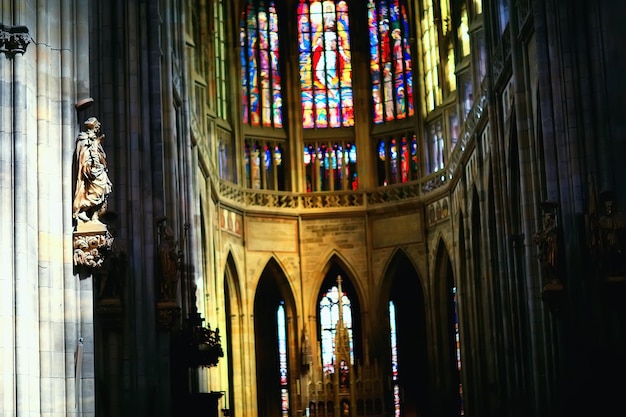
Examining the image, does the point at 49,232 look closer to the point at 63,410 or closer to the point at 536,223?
the point at 63,410

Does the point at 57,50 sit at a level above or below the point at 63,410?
above

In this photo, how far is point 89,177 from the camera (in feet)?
62.1

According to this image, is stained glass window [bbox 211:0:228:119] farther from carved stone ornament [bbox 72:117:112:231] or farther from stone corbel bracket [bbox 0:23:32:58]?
stone corbel bracket [bbox 0:23:32:58]

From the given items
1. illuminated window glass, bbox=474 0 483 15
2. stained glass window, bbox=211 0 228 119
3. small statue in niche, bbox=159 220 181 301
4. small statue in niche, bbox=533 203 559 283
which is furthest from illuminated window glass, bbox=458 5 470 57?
small statue in niche, bbox=159 220 181 301

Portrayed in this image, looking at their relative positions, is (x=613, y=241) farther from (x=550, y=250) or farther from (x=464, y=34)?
(x=464, y=34)

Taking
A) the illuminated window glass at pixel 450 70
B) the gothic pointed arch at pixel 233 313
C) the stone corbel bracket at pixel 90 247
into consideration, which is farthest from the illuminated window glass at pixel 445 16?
the stone corbel bracket at pixel 90 247

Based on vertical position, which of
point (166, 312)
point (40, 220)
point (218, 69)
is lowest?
point (166, 312)

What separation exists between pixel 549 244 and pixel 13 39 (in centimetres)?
1421

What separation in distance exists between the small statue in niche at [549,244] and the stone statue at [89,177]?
1204cm

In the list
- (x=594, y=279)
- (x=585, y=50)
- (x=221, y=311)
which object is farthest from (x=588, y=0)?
(x=221, y=311)

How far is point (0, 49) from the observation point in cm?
1756

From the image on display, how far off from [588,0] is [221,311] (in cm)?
2033

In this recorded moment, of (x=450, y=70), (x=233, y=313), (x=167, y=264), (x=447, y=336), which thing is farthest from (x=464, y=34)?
(x=167, y=264)

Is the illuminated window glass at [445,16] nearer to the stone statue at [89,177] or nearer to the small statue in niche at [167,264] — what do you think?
the small statue in niche at [167,264]
